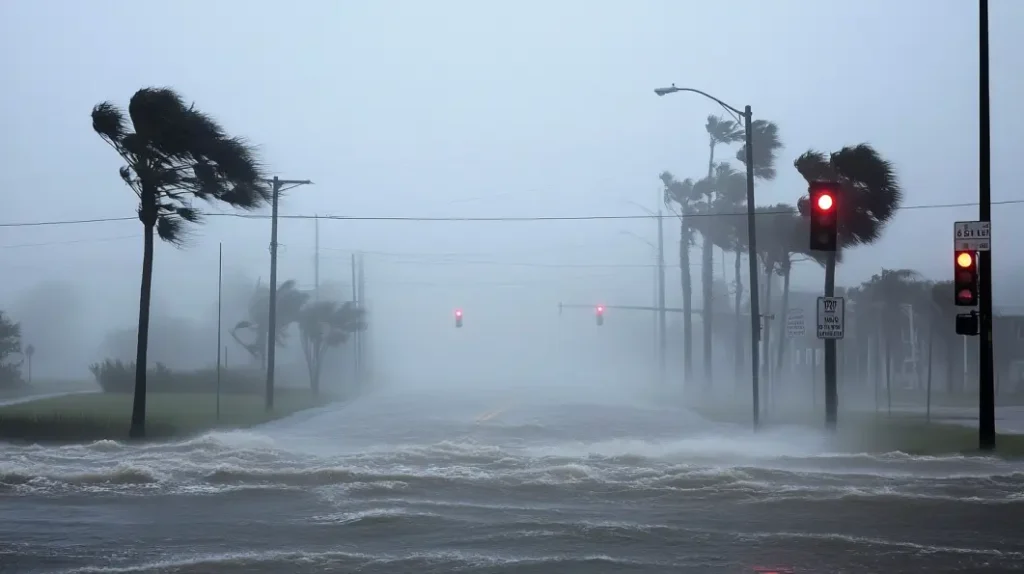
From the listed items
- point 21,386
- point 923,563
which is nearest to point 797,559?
point 923,563

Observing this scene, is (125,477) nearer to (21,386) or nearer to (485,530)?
(485,530)

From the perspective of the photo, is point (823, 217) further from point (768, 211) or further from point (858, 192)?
point (768, 211)

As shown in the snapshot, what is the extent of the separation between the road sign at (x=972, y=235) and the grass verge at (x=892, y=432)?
393 cm

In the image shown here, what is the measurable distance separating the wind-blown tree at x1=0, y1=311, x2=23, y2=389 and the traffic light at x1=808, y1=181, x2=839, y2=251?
2263 inches

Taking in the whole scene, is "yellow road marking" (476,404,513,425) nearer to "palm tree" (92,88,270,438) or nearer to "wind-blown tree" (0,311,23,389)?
"palm tree" (92,88,270,438)

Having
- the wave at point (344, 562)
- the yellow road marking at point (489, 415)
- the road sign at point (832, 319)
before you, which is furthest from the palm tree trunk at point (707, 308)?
the wave at point (344, 562)

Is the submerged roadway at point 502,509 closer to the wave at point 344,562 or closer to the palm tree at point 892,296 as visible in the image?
the wave at point 344,562

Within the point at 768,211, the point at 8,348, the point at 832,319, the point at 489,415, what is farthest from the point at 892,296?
the point at 8,348

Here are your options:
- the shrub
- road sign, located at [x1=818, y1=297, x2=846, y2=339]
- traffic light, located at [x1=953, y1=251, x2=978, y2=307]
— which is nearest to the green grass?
the shrub

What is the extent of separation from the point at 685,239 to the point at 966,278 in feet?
128

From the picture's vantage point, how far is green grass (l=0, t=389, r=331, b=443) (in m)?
27.7

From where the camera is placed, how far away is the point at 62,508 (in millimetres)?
15195

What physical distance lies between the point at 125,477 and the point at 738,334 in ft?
133

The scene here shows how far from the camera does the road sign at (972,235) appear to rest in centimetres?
2072
